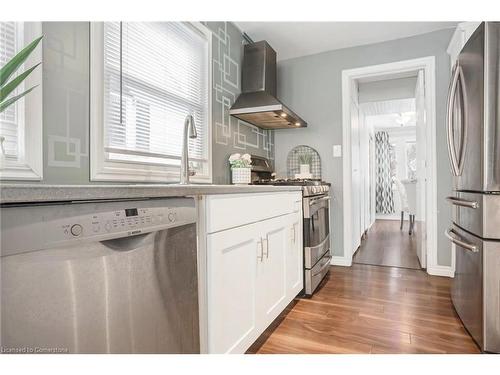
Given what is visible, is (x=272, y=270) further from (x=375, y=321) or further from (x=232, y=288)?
(x=375, y=321)

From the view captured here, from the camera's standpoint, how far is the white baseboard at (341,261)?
10.4 ft

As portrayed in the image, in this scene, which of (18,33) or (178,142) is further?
(178,142)

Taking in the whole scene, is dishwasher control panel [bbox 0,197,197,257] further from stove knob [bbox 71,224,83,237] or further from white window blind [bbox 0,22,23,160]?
white window blind [bbox 0,22,23,160]

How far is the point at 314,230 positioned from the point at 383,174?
6.00 m

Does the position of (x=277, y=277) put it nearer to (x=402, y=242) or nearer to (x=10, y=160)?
(x=10, y=160)

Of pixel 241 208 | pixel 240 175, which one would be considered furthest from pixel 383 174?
pixel 241 208

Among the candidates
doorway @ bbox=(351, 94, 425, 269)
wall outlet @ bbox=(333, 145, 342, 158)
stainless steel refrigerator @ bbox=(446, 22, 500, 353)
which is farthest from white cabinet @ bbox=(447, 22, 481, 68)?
wall outlet @ bbox=(333, 145, 342, 158)

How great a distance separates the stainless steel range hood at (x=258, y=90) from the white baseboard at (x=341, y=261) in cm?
155

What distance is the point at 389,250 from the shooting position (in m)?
3.90

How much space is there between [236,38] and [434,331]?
9.20 ft

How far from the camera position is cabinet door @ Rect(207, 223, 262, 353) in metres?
1.12

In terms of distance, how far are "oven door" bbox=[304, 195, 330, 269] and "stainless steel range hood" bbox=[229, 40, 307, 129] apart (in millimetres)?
858

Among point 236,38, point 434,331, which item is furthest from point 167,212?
point 236,38
